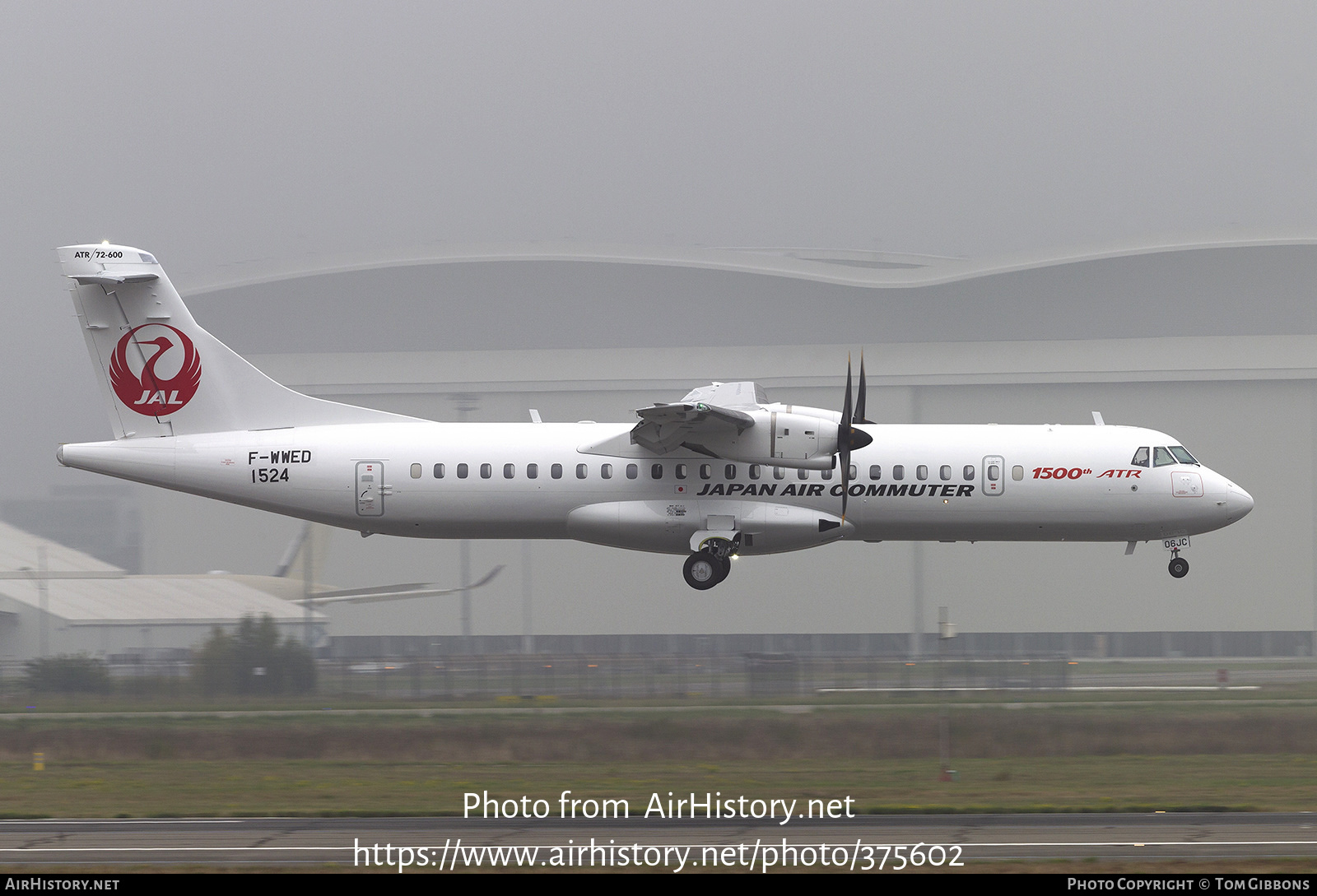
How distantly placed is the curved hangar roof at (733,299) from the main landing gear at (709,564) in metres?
30.4

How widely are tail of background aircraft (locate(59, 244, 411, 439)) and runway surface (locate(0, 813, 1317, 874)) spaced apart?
387 inches

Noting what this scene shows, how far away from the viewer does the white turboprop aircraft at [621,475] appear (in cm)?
2772

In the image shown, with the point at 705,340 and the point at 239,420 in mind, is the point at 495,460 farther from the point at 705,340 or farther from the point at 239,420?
the point at 705,340

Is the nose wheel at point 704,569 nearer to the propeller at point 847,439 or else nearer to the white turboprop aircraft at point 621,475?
the white turboprop aircraft at point 621,475

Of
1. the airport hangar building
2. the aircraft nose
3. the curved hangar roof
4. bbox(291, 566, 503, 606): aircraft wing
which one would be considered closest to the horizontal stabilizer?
the airport hangar building

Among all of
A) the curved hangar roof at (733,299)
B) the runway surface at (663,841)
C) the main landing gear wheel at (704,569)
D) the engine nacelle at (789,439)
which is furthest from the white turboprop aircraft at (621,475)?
the curved hangar roof at (733,299)

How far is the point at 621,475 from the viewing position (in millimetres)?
27844

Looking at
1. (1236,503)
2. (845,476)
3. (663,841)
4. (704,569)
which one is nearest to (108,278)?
(704,569)

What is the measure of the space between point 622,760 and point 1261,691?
698 inches

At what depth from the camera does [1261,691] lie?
1332 inches

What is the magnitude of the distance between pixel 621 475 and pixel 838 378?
26.4 m

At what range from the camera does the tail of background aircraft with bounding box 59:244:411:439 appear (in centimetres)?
2872

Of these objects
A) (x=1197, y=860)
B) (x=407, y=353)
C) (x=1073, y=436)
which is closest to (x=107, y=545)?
(x=407, y=353)

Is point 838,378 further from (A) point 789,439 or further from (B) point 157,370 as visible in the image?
(B) point 157,370
